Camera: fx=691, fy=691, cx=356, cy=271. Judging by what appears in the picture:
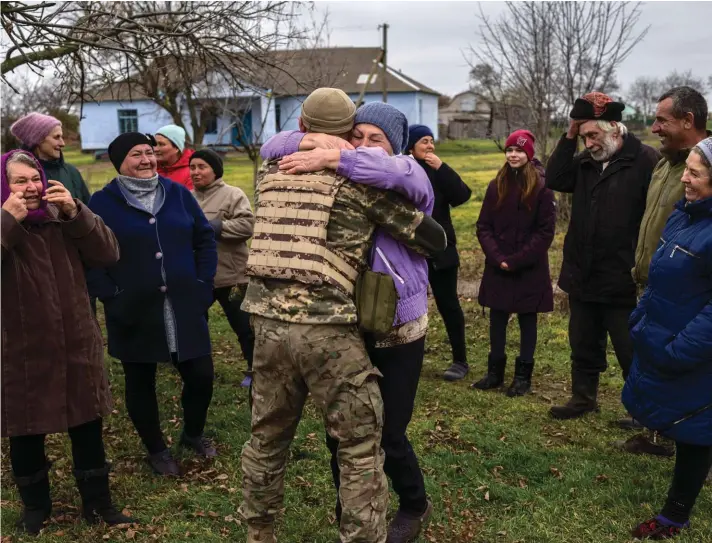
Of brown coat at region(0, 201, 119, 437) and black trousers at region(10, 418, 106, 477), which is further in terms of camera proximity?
black trousers at region(10, 418, 106, 477)

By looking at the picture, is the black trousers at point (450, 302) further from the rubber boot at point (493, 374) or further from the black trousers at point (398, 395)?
the black trousers at point (398, 395)

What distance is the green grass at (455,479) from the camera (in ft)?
12.1

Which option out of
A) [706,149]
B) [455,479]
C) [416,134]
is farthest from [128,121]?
[706,149]

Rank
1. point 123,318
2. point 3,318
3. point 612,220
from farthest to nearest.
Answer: point 612,220 → point 123,318 → point 3,318

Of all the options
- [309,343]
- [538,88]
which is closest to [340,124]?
[309,343]

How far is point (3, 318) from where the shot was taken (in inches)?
133

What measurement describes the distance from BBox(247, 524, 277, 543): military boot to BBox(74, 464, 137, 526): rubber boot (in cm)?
90

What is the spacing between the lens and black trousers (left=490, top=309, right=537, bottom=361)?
19.3 ft

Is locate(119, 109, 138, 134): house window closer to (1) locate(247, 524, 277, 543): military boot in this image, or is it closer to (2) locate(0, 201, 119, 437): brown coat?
(2) locate(0, 201, 119, 437): brown coat

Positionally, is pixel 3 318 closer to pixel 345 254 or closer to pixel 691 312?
→ pixel 345 254

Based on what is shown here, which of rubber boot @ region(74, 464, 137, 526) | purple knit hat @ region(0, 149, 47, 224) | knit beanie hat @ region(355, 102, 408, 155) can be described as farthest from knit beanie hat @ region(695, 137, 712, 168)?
rubber boot @ region(74, 464, 137, 526)

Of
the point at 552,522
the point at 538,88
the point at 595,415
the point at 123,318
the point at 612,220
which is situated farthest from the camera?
the point at 538,88

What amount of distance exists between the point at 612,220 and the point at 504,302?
49.6 inches

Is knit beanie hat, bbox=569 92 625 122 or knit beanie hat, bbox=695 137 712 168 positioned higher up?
knit beanie hat, bbox=569 92 625 122
